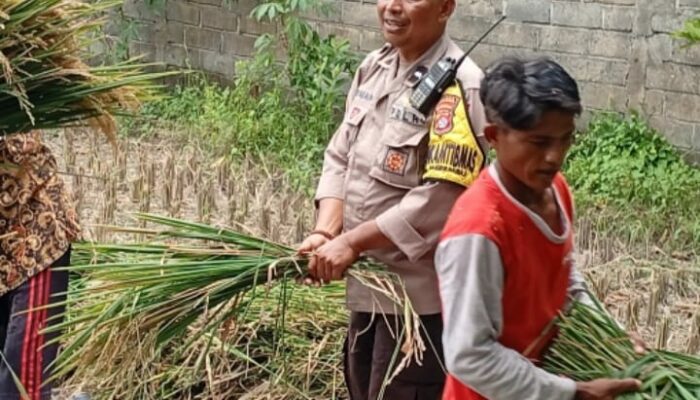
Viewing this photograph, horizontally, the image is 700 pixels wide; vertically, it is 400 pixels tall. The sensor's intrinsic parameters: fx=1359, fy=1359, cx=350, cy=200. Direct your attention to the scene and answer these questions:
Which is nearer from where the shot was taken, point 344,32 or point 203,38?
point 344,32

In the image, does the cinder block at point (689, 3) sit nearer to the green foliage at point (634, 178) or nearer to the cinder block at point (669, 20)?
the cinder block at point (669, 20)

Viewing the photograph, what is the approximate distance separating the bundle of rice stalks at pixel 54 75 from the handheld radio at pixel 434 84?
0.65m

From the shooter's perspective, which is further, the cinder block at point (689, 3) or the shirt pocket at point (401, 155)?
the cinder block at point (689, 3)

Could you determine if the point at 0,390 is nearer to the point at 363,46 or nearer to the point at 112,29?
the point at 363,46

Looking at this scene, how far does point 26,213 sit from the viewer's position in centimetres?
318

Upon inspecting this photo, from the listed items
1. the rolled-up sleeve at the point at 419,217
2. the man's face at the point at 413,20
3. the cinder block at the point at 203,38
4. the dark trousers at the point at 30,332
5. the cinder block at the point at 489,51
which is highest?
the cinder block at the point at 203,38

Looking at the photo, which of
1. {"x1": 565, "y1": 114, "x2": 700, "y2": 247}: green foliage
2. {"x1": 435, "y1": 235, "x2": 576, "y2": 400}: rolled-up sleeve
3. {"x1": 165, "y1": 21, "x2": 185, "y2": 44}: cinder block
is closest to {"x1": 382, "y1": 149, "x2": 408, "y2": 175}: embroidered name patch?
{"x1": 435, "y1": 235, "x2": 576, "y2": 400}: rolled-up sleeve

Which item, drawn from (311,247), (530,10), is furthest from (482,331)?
(530,10)

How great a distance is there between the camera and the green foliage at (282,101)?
23.0 feet

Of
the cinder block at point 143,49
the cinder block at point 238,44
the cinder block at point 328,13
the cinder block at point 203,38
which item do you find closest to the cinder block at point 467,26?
the cinder block at point 328,13

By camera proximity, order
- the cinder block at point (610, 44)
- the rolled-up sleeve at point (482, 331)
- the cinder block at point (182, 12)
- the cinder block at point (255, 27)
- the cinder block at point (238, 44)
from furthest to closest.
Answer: the cinder block at point (182, 12) → the cinder block at point (238, 44) → the cinder block at point (255, 27) → the cinder block at point (610, 44) → the rolled-up sleeve at point (482, 331)

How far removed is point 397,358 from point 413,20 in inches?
29.9

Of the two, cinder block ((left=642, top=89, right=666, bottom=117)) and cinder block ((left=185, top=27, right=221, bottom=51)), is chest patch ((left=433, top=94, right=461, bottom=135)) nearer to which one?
cinder block ((left=642, top=89, right=666, bottom=117))

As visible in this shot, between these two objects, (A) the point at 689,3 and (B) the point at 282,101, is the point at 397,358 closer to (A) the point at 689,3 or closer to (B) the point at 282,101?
(A) the point at 689,3
